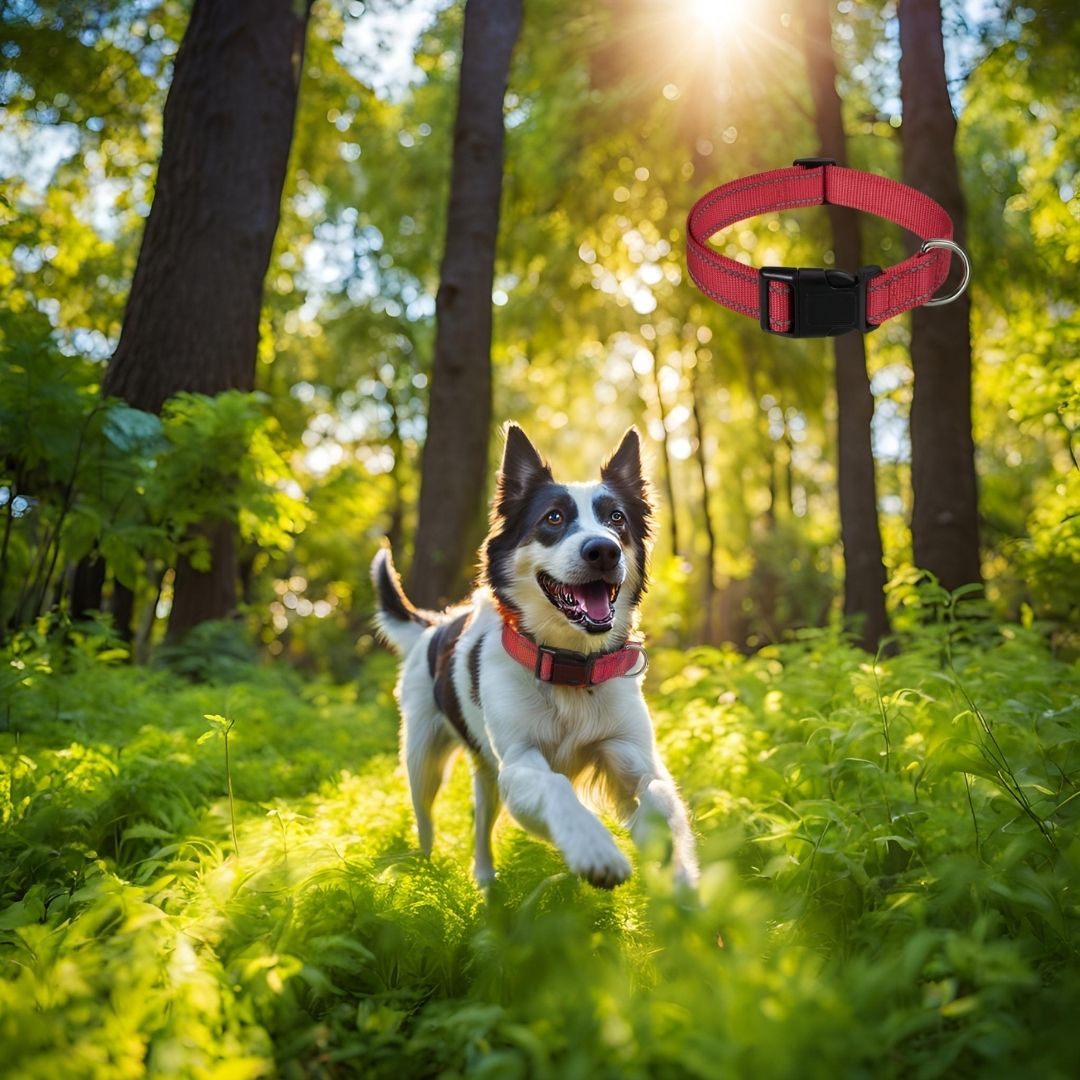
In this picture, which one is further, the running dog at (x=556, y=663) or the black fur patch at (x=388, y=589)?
the black fur patch at (x=388, y=589)

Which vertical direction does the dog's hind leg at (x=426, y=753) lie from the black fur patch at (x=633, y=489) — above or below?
below

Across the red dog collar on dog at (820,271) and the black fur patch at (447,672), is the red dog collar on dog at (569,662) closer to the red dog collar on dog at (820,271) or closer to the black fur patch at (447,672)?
the black fur patch at (447,672)

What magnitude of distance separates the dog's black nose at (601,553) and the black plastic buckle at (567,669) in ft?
1.24

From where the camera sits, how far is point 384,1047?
224 cm

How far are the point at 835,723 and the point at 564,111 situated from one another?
11.4 m

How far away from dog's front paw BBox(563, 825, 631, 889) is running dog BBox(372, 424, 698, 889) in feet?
0.54

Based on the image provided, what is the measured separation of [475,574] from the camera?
32.1 ft

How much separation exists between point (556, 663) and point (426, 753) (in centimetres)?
156

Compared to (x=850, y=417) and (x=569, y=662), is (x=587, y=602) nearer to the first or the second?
(x=569, y=662)

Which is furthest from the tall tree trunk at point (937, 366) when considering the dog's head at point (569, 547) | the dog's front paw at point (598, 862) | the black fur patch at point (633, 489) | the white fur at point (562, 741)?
the dog's front paw at point (598, 862)

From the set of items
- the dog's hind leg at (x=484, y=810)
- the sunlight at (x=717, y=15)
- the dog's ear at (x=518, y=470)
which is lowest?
the dog's hind leg at (x=484, y=810)

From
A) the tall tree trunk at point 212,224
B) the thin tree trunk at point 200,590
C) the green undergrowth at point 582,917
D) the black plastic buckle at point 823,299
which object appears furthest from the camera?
the thin tree trunk at point 200,590

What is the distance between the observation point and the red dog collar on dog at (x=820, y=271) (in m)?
3.28

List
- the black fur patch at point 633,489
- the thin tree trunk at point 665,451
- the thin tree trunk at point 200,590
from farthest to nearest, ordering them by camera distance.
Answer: the thin tree trunk at point 665,451, the thin tree trunk at point 200,590, the black fur patch at point 633,489
